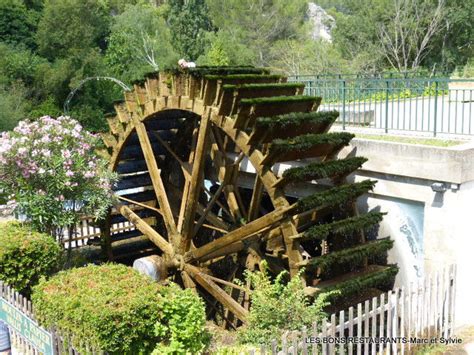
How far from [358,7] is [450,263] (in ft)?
122

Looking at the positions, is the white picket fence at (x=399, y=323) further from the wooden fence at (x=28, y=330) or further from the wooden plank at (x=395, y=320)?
the wooden fence at (x=28, y=330)

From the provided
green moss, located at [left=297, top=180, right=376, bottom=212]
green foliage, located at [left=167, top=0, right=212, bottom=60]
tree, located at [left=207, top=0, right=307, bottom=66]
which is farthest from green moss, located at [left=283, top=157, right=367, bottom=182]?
tree, located at [left=207, top=0, right=307, bottom=66]

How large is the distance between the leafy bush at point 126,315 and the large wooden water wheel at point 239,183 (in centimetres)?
193

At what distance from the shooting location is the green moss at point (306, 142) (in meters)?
7.80

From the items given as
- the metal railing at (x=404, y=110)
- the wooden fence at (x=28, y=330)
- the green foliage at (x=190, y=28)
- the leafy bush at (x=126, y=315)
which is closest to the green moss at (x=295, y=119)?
the metal railing at (x=404, y=110)

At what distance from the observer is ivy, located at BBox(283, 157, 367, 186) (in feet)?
25.4

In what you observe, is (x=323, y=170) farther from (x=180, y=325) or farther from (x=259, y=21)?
(x=259, y=21)

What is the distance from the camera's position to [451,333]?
750 cm

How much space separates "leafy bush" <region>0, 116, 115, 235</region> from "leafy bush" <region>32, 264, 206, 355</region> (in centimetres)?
241

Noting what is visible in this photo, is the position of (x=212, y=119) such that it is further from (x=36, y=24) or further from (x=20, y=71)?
(x=36, y=24)

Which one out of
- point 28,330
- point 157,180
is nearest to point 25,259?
point 28,330

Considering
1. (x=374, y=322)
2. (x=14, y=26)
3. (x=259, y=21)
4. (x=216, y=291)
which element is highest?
(x=259, y=21)

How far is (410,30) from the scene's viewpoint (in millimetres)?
37062

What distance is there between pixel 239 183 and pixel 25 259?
4028 millimetres
